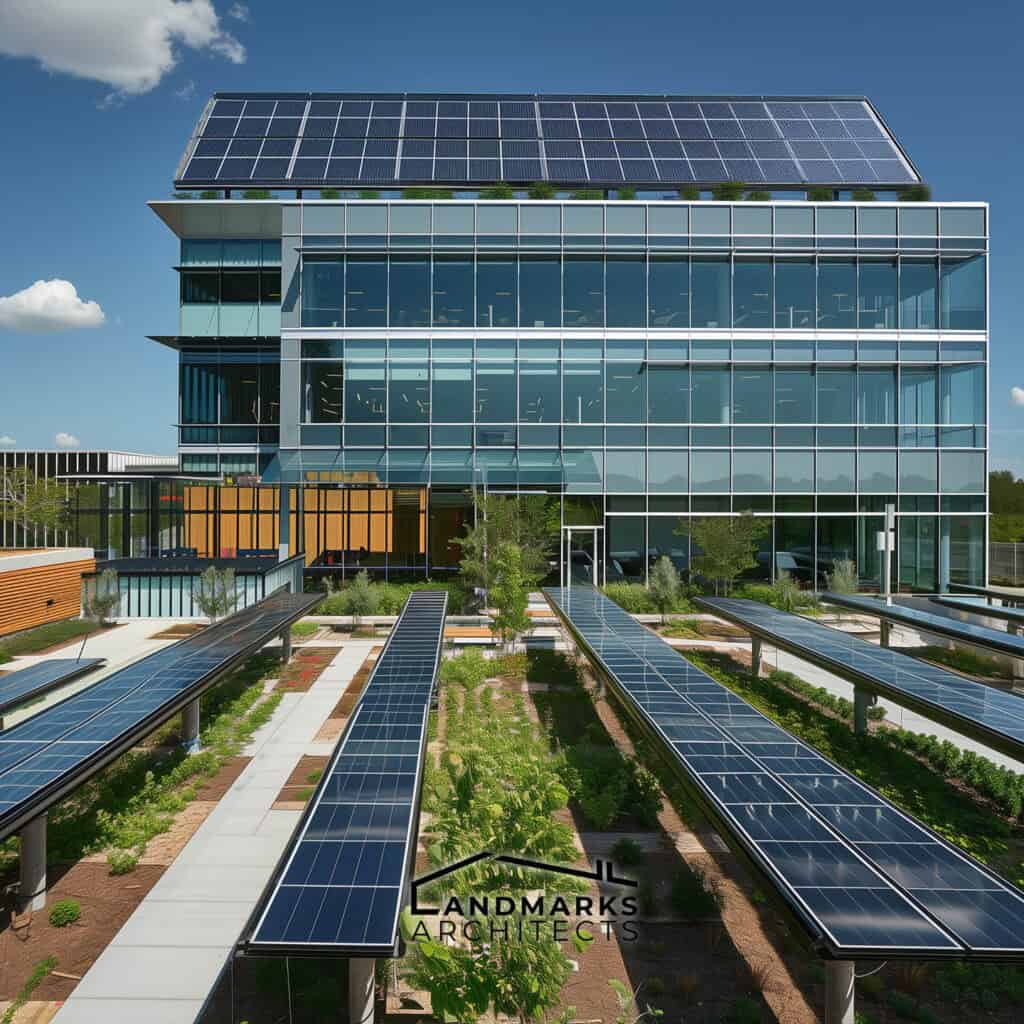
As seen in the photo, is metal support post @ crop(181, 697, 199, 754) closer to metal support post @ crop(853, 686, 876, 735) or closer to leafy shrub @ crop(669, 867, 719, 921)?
leafy shrub @ crop(669, 867, 719, 921)

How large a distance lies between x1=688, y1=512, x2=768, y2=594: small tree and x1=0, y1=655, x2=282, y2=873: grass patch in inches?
600

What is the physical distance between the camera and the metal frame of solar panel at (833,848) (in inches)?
181

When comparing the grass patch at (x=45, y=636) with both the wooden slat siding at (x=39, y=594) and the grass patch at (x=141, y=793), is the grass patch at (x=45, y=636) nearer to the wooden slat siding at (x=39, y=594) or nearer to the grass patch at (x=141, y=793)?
the wooden slat siding at (x=39, y=594)

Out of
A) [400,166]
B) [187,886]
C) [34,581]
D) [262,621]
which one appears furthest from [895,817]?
[400,166]

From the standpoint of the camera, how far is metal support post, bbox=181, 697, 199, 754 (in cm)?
1089

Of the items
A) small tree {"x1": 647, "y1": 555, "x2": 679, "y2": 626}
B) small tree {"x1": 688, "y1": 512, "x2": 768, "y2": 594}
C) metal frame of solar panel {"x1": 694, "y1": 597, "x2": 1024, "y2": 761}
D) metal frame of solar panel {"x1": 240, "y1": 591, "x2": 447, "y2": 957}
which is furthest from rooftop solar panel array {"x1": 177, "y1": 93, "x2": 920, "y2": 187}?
metal frame of solar panel {"x1": 240, "y1": 591, "x2": 447, "y2": 957}

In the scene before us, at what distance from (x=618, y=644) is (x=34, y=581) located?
14.8 meters

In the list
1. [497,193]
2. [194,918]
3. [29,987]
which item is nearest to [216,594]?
[194,918]

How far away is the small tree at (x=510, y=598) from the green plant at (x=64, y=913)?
37.4ft

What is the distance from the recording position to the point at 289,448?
2641cm

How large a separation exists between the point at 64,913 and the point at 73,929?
204 millimetres

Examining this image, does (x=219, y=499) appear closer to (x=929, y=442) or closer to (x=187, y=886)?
(x=187, y=886)

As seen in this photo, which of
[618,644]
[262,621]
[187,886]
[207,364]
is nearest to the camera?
[187,886]

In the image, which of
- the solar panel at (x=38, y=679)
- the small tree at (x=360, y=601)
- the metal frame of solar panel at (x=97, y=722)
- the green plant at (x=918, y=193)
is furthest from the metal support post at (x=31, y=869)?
the green plant at (x=918, y=193)
